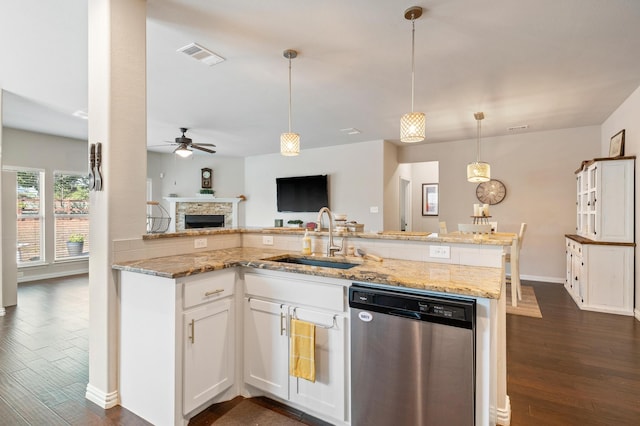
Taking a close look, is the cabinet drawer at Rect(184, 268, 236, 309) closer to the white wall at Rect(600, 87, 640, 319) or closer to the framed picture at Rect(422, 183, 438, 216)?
the white wall at Rect(600, 87, 640, 319)

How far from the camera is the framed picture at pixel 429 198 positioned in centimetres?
908

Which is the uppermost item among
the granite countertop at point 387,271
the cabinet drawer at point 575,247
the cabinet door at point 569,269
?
the granite countertop at point 387,271

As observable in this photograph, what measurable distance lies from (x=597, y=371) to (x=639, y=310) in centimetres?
190

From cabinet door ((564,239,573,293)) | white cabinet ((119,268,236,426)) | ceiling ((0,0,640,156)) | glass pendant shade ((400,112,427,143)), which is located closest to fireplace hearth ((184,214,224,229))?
ceiling ((0,0,640,156))

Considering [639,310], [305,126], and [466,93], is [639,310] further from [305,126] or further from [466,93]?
[305,126]

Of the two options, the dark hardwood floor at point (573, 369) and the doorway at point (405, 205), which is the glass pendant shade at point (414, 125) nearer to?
the dark hardwood floor at point (573, 369)

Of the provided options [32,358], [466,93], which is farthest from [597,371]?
[32,358]

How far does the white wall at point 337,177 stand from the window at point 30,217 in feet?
13.7

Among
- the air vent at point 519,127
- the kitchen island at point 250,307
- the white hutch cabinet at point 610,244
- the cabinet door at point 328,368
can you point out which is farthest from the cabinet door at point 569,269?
the cabinet door at point 328,368

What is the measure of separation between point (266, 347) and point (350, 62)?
8.71 feet

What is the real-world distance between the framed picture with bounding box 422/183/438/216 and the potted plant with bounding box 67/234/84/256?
8.27 m

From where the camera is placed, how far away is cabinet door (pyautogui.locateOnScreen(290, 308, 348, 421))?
182 centimetres

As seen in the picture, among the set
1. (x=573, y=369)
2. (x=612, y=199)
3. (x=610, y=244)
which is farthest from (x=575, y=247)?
(x=573, y=369)

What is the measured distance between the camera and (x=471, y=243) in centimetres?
209
